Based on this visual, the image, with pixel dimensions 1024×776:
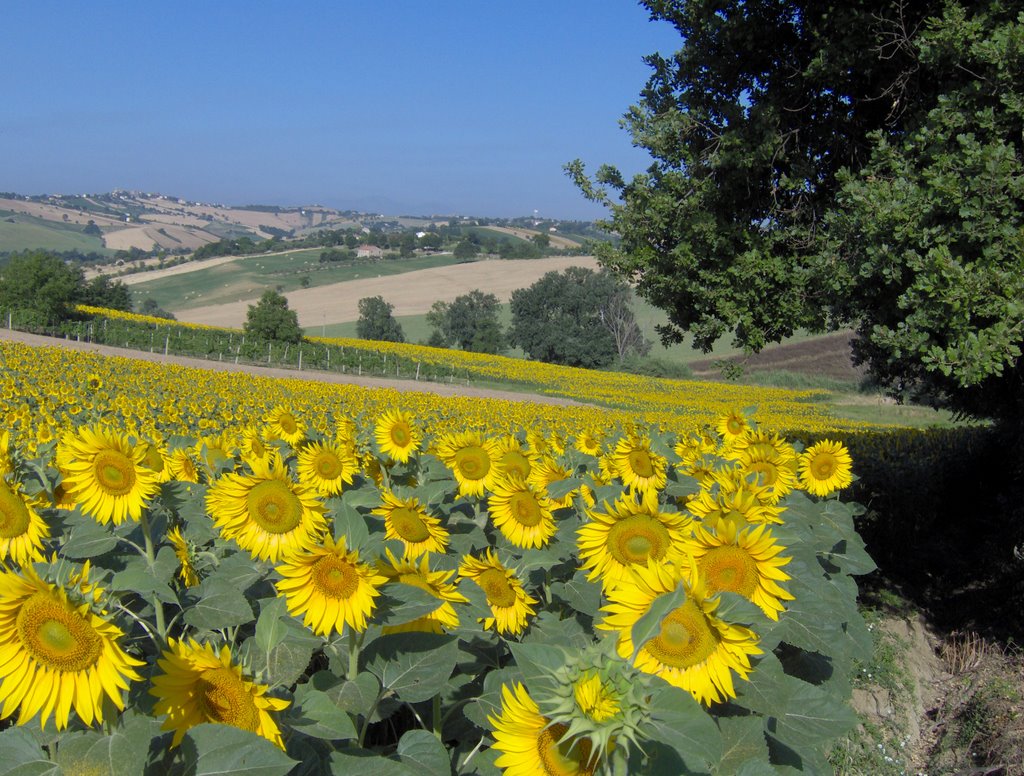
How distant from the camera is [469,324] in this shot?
252 ft

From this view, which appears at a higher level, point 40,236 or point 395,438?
point 395,438

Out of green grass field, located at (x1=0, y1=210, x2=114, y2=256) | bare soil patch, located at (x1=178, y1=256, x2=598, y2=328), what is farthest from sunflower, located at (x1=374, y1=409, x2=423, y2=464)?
green grass field, located at (x1=0, y1=210, x2=114, y2=256)

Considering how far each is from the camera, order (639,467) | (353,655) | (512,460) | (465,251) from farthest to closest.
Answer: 1. (465,251)
2. (639,467)
3. (512,460)
4. (353,655)

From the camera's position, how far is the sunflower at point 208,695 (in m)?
1.34

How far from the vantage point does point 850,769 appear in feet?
17.5

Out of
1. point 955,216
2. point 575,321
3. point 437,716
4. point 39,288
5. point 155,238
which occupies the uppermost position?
point 955,216

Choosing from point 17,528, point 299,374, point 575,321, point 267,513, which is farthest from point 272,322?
point 17,528

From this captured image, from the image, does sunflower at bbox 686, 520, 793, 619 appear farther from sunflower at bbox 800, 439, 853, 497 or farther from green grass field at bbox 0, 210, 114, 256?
green grass field at bbox 0, 210, 114, 256

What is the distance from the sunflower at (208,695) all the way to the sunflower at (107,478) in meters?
1.10

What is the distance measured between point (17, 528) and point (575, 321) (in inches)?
2979

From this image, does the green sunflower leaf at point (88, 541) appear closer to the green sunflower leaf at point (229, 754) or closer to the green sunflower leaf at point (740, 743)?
the green sunflower leaf at point (229, 754)

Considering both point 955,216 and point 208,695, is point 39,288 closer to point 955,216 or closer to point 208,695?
point 955,216

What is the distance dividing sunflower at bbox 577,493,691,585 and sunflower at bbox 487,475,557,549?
673 mm

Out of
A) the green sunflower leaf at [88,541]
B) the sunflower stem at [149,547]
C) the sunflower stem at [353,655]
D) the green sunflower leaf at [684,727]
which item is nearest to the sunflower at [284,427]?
the sunflower stem at [149,547]
